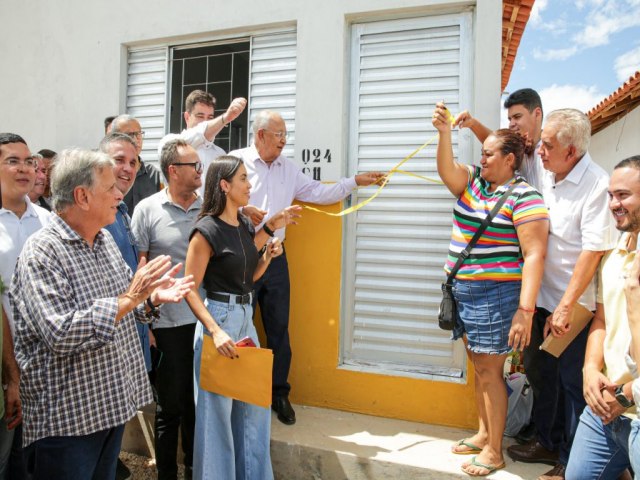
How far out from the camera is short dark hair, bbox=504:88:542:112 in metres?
3.40

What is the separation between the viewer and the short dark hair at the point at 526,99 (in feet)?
11.2

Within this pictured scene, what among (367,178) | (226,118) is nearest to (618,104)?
(367,178)

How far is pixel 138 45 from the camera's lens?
500 centimetres

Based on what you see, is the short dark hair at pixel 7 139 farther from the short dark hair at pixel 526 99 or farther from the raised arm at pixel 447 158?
the short dark hair at pixel 526 99

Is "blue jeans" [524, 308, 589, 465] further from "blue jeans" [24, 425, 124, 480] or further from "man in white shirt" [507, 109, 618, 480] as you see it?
"blue jeans" [24, 425, 124, 480]

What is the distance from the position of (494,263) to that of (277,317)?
1707mm

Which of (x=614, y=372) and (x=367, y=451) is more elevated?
(x=614, y=372)

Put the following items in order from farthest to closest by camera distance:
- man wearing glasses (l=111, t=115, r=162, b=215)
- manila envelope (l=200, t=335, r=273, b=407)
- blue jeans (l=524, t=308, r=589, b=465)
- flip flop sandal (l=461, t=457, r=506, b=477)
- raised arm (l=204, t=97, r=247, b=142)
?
man wearing glasses (l=111, t=115, r=162, b=215) → raised arm (l=204, t=97, r=247, b=142) → blue jeans (l=524, t=308, r=589, b=465) → flip flop sandal (l=461, t=457, r=506, b=477) → manila envelope (l=200, t=335, r=273, b=407)

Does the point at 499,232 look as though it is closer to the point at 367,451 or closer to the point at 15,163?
the point at 367,451

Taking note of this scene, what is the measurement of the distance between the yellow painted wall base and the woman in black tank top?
47.6 inches

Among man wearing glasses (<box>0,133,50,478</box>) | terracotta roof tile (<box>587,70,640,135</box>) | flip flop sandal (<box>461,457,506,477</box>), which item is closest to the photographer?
man wearing glasses (<box>0,133,50,478</box>)

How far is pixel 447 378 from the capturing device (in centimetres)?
391

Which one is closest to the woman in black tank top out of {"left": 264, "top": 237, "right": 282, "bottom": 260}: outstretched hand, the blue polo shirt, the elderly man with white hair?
{"left": 264, "top": 237, "right": 282, "bottom": 260}: outstretched hand

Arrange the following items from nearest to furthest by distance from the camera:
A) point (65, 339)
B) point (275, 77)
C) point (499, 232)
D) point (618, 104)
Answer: point (65, 339), point (499, 232), point (275, 77), point (618, 104)
